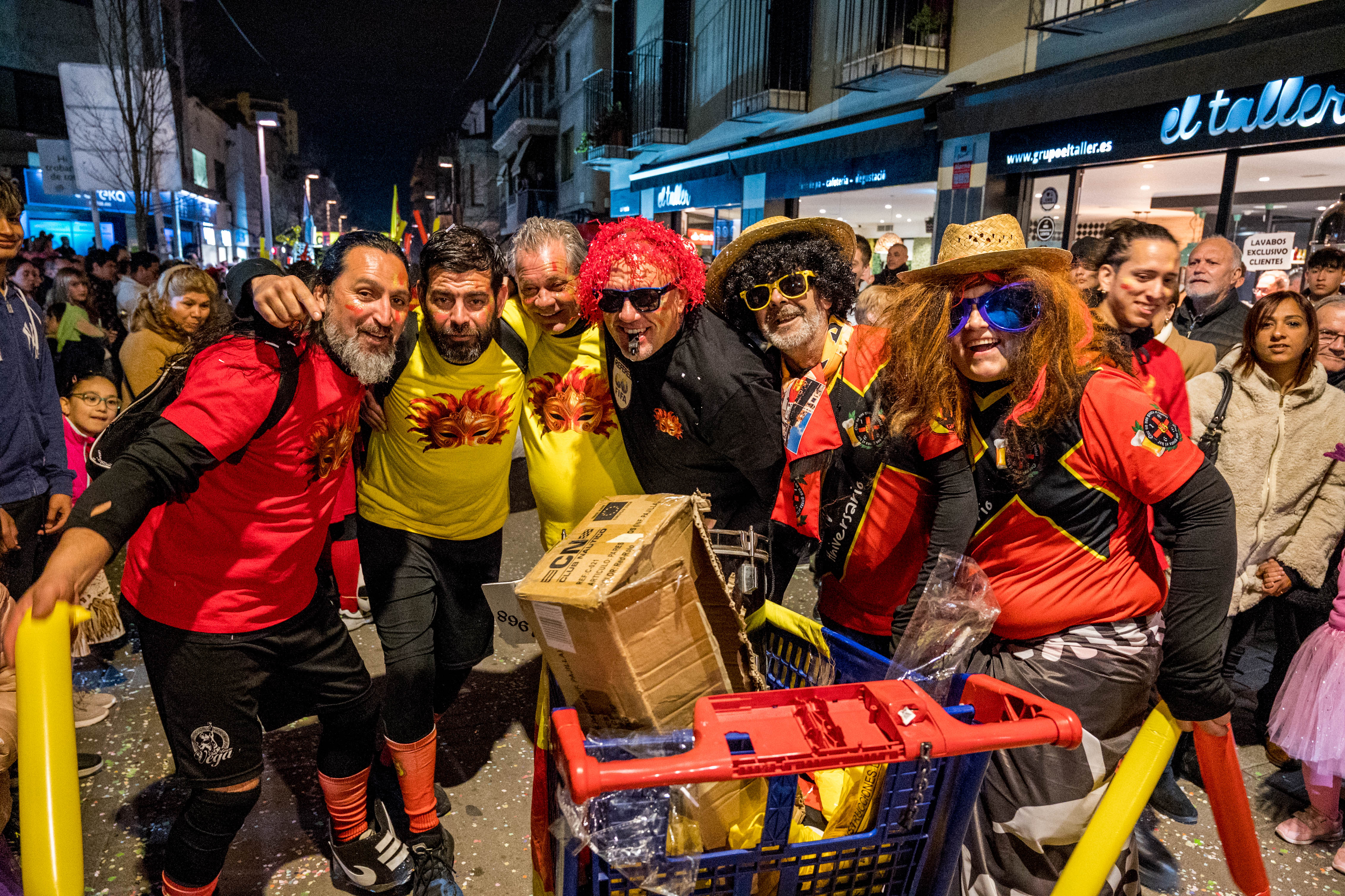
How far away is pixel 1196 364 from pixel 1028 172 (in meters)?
6.57

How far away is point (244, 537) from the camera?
2238 mm

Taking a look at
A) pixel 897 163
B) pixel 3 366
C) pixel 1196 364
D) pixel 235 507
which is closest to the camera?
pixel 235 507

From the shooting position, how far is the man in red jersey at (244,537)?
2.04 meters

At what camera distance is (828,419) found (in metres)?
2.38

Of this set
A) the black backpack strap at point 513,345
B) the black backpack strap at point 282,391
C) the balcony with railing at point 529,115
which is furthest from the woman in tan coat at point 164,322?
the balcony with railing at point 529,115

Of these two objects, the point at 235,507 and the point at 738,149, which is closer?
the point at 235,507

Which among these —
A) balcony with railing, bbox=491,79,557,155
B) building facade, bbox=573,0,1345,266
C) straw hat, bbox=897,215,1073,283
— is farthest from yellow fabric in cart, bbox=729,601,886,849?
balcony with railing, bbox=491,79,557,155

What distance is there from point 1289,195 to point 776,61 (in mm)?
9071

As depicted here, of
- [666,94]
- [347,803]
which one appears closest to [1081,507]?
[347,803]

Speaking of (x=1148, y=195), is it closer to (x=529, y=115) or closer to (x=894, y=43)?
(x=894, y=43)

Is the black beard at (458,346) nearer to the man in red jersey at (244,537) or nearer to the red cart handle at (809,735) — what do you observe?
the man in red jersey at (244,537)

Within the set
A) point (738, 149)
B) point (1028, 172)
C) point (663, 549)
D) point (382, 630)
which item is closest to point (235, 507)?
point (382, 630)

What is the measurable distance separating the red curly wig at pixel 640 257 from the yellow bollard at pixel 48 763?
Answer: 171 cm

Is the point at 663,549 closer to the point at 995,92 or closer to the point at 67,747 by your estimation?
the point at 67,747
